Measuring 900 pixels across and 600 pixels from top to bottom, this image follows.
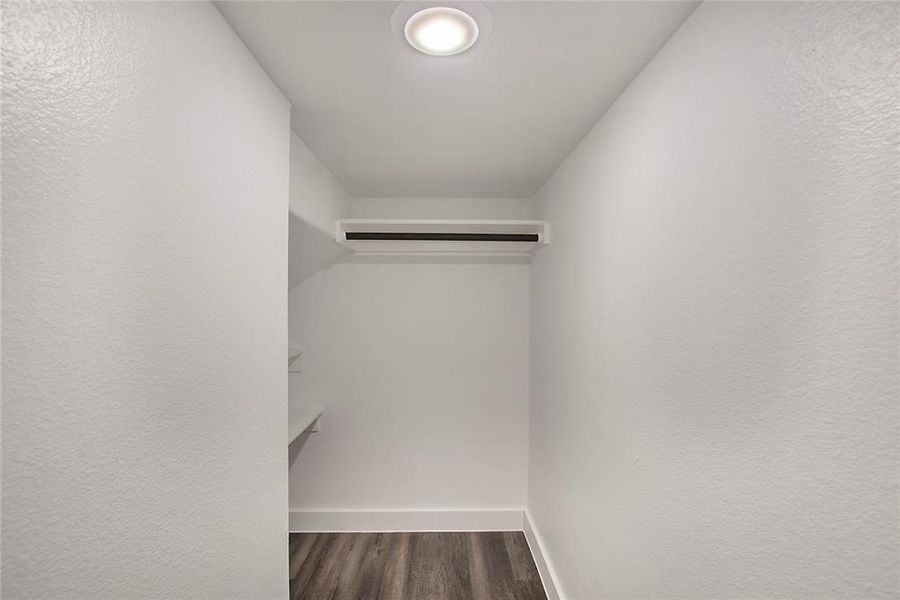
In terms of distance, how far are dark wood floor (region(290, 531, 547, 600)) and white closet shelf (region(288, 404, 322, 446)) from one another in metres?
0.72

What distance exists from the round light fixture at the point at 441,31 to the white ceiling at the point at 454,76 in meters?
0.05

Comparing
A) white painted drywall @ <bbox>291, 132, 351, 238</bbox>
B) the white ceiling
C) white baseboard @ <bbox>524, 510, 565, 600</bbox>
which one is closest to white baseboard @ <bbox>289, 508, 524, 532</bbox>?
white baseboard @ <bbox>524, 510, 565, 600</bbox>

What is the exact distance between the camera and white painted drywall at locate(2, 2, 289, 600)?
55 cm

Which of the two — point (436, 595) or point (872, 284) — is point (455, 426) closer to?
point (436, 595)

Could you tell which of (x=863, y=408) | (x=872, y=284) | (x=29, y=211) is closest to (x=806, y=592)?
(x=863, y=408)

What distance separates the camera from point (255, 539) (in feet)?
3.90

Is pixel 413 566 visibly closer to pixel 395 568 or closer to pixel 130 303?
pixel 395 568

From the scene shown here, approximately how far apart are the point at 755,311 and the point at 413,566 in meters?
2.33

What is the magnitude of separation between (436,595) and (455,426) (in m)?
0.96

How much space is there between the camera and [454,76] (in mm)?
1262

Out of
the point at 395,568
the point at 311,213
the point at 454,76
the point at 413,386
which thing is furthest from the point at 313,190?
the point at 395,568

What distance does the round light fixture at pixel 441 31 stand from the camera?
98 cm

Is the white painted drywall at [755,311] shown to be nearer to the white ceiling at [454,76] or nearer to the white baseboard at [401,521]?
the white ceiling at [454,76]

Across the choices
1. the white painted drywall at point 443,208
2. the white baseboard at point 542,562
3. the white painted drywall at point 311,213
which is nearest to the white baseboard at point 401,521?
the white baseboard at point 542,562
